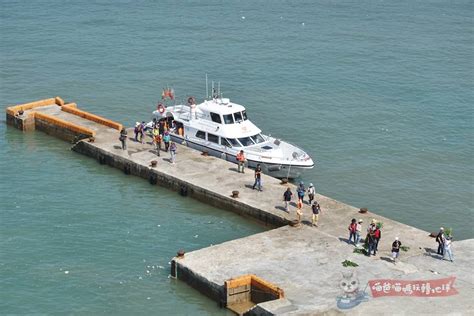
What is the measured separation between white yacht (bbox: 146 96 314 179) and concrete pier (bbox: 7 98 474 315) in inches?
58.2

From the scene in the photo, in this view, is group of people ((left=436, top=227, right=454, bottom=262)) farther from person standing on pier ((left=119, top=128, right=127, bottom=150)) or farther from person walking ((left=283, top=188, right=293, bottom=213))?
person standing on pier ((left=119, top=128, right=127, bottom=150))

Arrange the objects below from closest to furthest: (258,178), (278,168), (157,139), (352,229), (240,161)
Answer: (352,229) < (258,178) < (240,161) < (278,168) < (157,139)

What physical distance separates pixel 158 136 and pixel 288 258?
16518mm

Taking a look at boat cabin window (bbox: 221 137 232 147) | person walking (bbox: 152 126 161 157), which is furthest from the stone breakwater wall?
boat cabin window (bbox: 221 137 232 147)

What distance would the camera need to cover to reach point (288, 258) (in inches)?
1687

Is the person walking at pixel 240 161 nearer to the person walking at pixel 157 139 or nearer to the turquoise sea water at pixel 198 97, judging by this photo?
the turquoise sea water at pixel 198 97

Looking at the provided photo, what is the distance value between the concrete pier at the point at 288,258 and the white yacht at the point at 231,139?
4.85ft

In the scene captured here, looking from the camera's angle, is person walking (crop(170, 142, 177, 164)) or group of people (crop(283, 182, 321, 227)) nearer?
group of people (crop(283, 182, 321, 227))

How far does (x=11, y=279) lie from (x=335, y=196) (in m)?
20.0

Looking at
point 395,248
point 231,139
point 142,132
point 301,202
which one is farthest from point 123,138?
point 395,248

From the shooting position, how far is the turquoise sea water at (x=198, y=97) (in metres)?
44.9

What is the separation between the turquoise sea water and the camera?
44906 mm

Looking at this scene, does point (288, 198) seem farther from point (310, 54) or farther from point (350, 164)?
point (310, 54)

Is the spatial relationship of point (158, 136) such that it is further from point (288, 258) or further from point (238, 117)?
point (288, 258)
